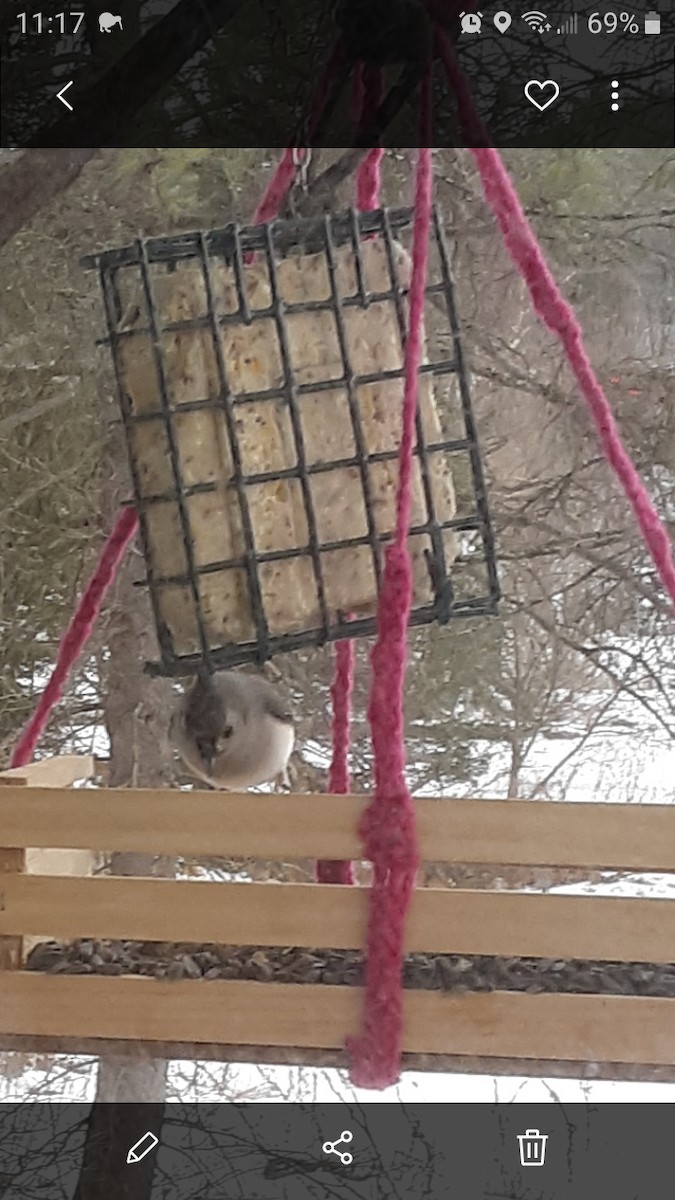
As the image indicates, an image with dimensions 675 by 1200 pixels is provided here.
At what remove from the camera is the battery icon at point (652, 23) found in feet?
2.95


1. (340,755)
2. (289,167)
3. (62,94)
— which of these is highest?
(62,94)

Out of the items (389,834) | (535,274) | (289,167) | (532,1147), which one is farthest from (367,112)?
(532,1147)

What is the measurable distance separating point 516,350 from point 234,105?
0.29 metres

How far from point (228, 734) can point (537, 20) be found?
1.72 feet

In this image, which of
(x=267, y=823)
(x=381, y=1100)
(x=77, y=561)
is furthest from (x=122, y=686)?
(x=267, y=823)

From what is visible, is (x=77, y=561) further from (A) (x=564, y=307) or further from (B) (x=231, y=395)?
(A) (x=564, y=307)

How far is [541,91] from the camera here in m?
0.95

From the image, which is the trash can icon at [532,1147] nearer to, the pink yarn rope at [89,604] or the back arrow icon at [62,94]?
the pink yarn rope at [89,604]

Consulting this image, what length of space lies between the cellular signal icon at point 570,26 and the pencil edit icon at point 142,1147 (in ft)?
2.81

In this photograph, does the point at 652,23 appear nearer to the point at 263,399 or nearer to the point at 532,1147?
the point at 263,399

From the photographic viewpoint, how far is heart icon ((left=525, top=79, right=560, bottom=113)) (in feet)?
3.04

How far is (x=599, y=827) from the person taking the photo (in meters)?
0.56

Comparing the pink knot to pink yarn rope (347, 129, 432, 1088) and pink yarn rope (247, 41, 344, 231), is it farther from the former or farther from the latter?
pink yarn rope (247, 41, 344, 231)

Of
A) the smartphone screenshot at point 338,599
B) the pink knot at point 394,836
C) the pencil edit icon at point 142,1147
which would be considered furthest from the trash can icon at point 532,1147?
the pink knot at point 394,836
